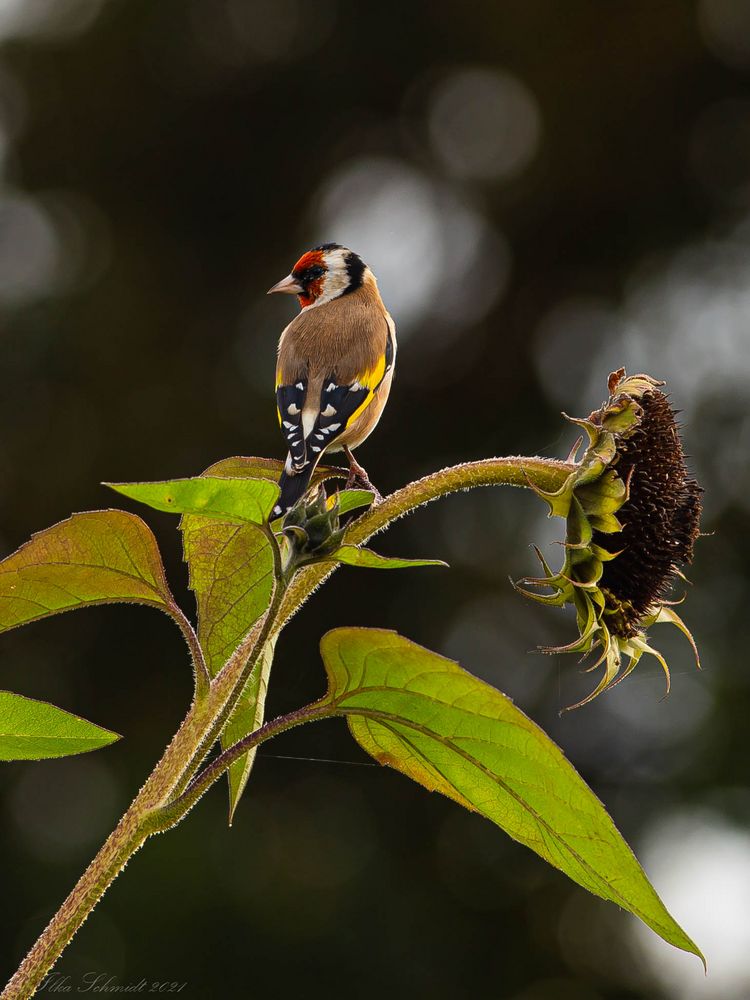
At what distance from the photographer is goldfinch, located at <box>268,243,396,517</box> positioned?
180 centimetres

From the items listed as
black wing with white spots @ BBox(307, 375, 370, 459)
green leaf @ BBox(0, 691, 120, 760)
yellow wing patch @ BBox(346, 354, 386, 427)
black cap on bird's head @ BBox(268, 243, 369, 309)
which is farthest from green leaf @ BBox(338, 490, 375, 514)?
black cap on bird's head @ BBox(268, 243, 369, 309)

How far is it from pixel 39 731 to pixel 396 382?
6567 mm

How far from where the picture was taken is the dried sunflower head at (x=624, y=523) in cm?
134

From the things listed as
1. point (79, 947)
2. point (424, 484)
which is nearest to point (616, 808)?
point (79, 947)

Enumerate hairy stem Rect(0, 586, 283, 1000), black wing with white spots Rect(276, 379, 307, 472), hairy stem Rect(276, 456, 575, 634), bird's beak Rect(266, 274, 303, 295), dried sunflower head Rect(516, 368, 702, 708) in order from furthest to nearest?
1. bird's beak Rect(266, 274, 303, 295)
2. black wing with white spots Rect(276, 379, 307, 472)
3. dried sunflower head Rect(516, 368, 702, 708)
4. hairy stem Rect(276, 456, 575, 634)
5. hairy stem Rect(0, 586, 283, 1000)

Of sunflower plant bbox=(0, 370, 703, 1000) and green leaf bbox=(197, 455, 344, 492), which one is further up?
green leaf bbox=(197, 455, 344, 492)

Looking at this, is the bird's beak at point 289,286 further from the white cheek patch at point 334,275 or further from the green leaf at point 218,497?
the green leaf at point 218,497

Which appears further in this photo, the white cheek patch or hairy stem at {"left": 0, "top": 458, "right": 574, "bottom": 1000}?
the white cheek patch

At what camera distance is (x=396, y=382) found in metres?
7.41

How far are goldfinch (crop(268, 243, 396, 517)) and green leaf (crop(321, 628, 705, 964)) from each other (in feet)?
1.98

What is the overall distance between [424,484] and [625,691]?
17.1 feet

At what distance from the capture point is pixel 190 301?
27.2ft

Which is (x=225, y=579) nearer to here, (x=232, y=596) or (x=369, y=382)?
(x=232, y=596)

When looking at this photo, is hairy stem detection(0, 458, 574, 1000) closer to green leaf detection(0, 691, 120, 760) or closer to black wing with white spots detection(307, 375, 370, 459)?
green leaf detection(0, 691, 120, 760)
